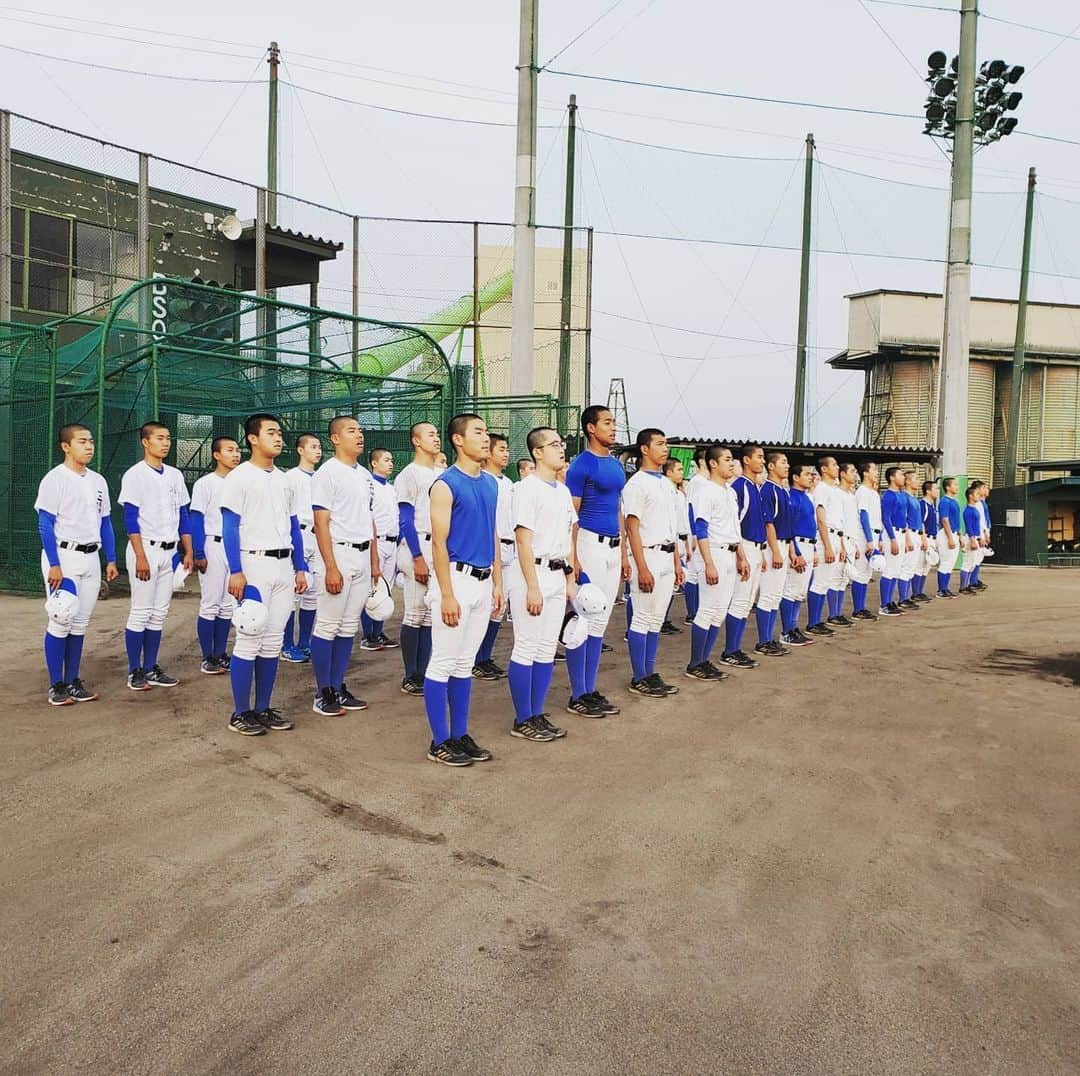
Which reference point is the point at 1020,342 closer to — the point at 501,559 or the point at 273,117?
the point at 273,117

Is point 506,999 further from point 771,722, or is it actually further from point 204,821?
point 771,722

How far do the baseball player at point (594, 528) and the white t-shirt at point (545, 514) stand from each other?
64cm

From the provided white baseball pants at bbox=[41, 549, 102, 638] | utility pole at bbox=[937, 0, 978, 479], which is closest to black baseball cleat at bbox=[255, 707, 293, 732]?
white baseball pants at bbox=[41, 549, 102, 638]

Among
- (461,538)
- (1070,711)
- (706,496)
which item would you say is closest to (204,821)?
(461,538)

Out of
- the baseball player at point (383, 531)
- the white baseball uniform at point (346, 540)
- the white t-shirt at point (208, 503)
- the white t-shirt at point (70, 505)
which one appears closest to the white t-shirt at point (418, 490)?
the white baseball uniform at point (346, 540)

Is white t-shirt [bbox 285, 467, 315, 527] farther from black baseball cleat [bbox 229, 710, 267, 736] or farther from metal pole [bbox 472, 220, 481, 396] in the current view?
metal pole [bbox 472, 220, 481, 396]

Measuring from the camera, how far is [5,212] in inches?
543

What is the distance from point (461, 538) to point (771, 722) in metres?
2.55

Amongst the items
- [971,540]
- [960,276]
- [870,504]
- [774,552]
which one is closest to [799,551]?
[774,552]

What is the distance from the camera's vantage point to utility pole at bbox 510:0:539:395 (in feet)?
47.8

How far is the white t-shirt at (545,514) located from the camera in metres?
5.81

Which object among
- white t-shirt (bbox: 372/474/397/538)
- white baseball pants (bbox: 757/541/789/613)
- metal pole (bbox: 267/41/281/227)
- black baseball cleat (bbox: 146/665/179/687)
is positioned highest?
metal pole (bbox: 267/41/281/227)

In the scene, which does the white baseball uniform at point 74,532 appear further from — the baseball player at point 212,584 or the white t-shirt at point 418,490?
the white t-shirt at point 418,490

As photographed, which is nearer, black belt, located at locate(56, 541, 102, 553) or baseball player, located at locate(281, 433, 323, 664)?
black belt, located at locate(56, 541, 102, 553)
